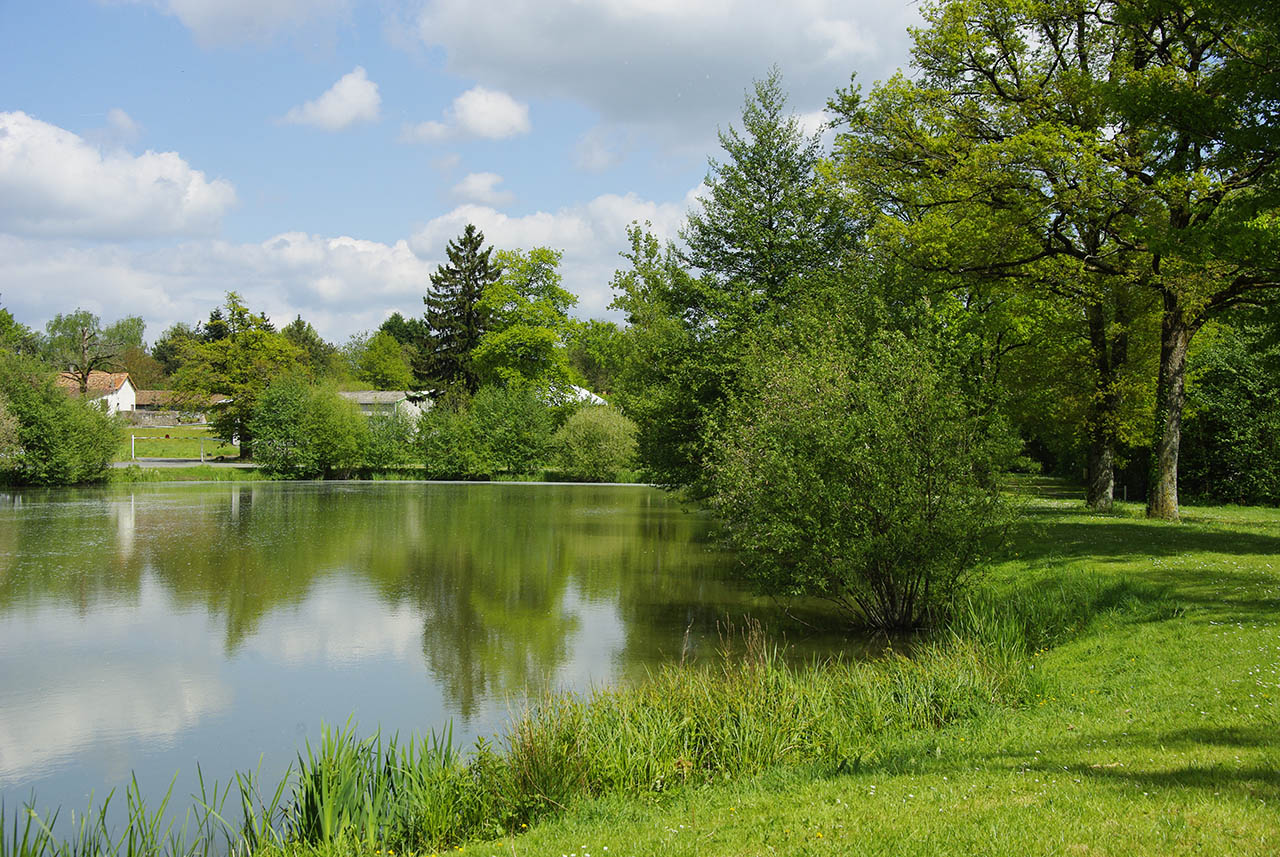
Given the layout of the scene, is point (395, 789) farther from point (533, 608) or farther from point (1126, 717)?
point (533, 608)

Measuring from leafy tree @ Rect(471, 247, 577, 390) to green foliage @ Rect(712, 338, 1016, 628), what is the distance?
161ft

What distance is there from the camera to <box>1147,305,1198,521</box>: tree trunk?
19109mm

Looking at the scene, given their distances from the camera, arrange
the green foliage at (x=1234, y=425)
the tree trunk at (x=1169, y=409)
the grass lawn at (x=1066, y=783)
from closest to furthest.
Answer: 1. the grass lawn at (x=1066, y=783)
2. the tree trunk at (x=1169, y=409)
3. the green foliage at (x=1234, y=425)

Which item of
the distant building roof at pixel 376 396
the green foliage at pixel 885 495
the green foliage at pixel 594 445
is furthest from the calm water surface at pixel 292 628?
the distant building roof at pixel 376 396

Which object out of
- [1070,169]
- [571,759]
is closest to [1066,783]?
[571,759]

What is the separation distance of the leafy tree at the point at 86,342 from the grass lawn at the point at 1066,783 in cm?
6493

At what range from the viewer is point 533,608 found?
58.0ft

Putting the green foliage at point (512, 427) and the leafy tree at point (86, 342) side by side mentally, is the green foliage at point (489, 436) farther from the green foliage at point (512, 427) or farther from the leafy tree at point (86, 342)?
the leafy tree at point (86, 342)

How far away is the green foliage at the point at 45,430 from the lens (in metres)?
44.4

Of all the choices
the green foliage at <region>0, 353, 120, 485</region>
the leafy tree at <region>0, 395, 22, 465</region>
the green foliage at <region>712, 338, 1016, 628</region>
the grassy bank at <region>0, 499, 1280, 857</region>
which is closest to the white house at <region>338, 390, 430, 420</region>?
the green foliage at <region>0, 353, 120, 485</region>

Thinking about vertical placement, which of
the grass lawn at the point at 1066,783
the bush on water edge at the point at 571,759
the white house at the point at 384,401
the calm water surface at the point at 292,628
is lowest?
the calm water surface at the point at 292,628

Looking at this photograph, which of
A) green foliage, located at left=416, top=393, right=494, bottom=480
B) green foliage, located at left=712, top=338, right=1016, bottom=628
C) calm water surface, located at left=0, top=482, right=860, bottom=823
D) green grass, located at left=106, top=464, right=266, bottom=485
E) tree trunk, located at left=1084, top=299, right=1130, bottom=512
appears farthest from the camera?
green foliage, located at left=416, top=393, right=494, bottom=480

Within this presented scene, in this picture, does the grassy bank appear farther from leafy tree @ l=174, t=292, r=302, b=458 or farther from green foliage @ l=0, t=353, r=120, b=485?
leafy tree @ l=174, t=292, r=302, b=458

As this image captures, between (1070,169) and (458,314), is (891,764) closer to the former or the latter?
(1070,169)
